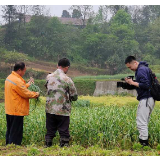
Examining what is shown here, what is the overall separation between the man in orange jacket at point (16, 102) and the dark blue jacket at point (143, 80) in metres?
1.96

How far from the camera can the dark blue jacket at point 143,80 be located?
5004 mm

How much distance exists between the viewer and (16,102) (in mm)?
5477

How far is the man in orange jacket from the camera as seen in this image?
17.9 feet

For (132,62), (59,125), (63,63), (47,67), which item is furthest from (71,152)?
(47,67)

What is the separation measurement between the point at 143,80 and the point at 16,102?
2.34m

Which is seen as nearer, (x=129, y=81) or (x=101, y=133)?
(x=129, y=81)

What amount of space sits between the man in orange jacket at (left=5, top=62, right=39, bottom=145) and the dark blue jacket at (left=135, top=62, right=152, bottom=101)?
1957 millimetres

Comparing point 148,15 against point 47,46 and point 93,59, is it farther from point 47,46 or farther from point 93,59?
point 47,46

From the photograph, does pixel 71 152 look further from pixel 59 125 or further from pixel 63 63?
pixel 63 63

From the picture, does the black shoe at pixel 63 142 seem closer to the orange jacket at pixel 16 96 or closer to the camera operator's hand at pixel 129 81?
the orange jacket at pixel 16 96

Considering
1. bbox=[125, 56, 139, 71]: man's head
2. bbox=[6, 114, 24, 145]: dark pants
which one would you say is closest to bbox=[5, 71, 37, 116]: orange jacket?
bbox=[6, 114, 24, 145]: dark pants

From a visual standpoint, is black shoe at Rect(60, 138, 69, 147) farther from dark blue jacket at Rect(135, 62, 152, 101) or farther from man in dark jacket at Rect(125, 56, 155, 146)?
dark blue jacket at Rect(135, 62, 152, 101)

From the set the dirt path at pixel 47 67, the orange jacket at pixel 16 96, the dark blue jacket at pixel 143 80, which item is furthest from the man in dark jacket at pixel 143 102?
the dirt path at pixel 47 67

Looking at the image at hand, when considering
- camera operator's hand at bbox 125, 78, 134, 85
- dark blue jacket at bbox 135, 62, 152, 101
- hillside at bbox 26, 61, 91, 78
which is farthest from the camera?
hillside at bbox 26, 61, 91, 78
